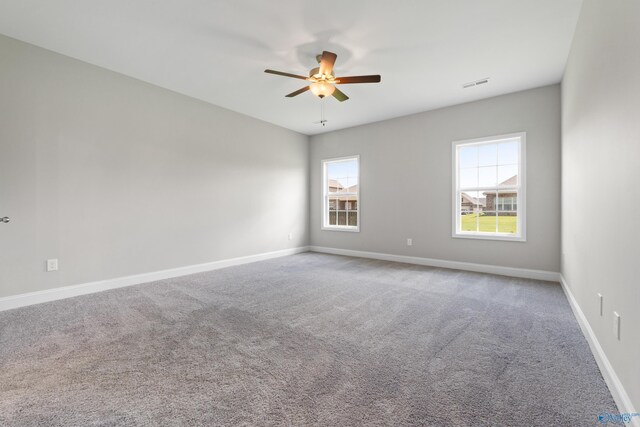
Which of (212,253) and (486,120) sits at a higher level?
(486,120)

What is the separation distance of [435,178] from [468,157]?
0.62 metres

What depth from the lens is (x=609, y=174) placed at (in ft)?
5.68

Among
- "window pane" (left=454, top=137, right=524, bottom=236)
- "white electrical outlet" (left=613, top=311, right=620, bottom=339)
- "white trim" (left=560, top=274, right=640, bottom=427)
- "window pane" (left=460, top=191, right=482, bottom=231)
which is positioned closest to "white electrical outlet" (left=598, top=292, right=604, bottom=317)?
"white trim" (left=560, top=274, right=640, bottom=427)

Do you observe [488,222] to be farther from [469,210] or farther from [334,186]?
[334,186]

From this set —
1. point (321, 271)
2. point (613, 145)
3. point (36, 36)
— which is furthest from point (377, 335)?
point (36, 36)

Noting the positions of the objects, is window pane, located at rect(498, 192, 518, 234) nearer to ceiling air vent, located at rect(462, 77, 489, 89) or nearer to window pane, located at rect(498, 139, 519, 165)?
window pane, located at rect(498, 139, 519, 165)

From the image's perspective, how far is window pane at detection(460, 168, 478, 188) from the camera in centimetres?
470

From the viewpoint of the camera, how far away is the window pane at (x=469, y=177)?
185 inches

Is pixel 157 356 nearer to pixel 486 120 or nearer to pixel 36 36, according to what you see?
pixel 36 36

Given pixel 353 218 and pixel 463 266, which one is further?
pixel 353 218

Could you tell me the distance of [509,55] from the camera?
127 inches

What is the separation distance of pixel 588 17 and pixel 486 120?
2.31 metres

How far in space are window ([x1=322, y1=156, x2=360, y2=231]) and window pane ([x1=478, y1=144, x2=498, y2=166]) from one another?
229 cm

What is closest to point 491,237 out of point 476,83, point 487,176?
point 487,176
